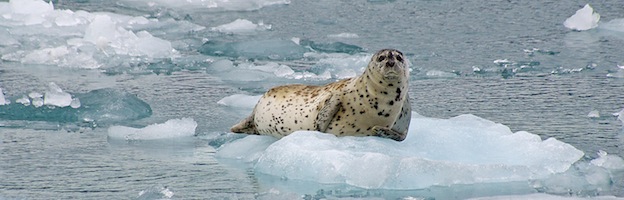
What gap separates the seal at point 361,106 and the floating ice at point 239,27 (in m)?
4.09

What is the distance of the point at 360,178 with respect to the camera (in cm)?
464

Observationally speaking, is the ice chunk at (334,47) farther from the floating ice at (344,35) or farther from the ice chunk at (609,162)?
the ice chunk at (609,162)

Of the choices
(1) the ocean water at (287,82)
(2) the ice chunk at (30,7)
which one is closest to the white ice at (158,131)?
(1) the ocean water at (287,82)

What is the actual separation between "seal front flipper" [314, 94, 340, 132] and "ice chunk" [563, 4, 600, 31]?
4.52 meters

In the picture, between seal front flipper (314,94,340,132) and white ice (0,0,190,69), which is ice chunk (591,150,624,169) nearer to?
seal front flipper (314,94,340,132)

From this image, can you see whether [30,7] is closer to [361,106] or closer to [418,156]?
[361,106]

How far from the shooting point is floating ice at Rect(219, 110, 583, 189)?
4.67 metres

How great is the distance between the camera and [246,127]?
5.85 metres

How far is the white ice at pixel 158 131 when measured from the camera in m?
5.75

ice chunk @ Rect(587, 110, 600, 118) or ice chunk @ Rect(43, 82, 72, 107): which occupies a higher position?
ice chunk @ Rect(587, 110, 600, 118)

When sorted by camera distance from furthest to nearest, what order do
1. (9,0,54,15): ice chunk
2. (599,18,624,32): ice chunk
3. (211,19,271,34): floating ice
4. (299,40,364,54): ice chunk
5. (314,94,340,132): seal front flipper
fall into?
(9,0,54,15): ice chunk → (211,19,271,34): floating ice → (599,18,624,32): ice chunk → (299,40,364,54): ice chunk → (314,94,340,132): seal front flipper

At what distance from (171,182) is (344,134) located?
0.91 metres

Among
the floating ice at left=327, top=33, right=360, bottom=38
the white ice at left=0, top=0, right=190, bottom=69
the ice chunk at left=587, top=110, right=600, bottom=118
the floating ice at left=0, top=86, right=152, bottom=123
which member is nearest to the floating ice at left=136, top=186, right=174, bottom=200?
the floating ice at left=0, top=86, right=152, bottom=123

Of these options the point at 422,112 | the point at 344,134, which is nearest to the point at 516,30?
the point at 422,112
